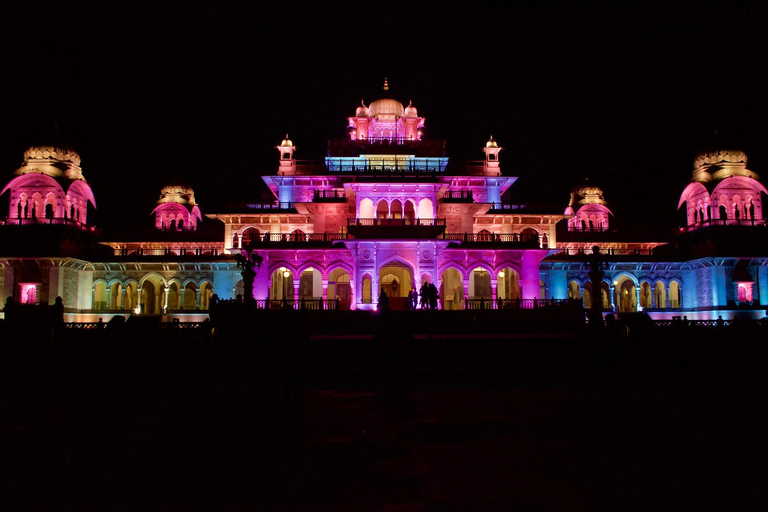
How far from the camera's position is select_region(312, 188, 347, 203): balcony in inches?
1378

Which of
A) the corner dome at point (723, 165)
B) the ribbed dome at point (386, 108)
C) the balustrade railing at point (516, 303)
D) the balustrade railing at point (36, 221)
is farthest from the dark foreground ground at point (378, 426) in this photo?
the ribbed dome at point (386, 108)

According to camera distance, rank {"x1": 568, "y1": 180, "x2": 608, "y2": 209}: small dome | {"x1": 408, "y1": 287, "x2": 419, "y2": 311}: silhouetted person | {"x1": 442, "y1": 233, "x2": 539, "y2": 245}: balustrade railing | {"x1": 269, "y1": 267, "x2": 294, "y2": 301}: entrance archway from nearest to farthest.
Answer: {"x1": 408, "y1": 287, "x2": 419, "y2": 311}: silhouetted person < {"x1": 442, "y1": 233, "x2": 539, "y2": 245}: balustrade railing < {"x1": 269, "y1": 267, "x2": 294, "y2": 301}: entrance archway < {"x1": 568, "y1": 180, "x2": 608, "y2": 209}: small dome

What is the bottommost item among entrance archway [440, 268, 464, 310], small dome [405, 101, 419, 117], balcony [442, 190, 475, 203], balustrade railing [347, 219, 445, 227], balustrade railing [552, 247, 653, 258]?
entrance archway [440, 268, 464, 310]

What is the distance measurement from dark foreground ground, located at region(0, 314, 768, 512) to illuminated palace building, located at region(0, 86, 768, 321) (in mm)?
13446

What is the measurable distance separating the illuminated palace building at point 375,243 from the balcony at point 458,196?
95 mm

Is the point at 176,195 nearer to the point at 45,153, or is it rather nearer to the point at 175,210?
the point at 175,210

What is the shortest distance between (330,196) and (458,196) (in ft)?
26.8

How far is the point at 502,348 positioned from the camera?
18141 millimetres

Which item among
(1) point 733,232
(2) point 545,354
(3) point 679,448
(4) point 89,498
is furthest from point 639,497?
(1) point 733,232

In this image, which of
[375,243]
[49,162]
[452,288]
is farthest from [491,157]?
[49,162]

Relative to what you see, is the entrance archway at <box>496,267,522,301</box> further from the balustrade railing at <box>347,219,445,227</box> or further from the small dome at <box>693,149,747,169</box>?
the small dome at <box>693,149,747,169</box>

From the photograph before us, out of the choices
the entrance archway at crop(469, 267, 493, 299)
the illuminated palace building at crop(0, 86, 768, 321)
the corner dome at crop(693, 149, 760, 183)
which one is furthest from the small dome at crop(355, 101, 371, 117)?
the corner dome at crop(693, 149, 760, 183)

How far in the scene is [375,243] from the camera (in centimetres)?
3039

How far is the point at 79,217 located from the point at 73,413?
2950cm
